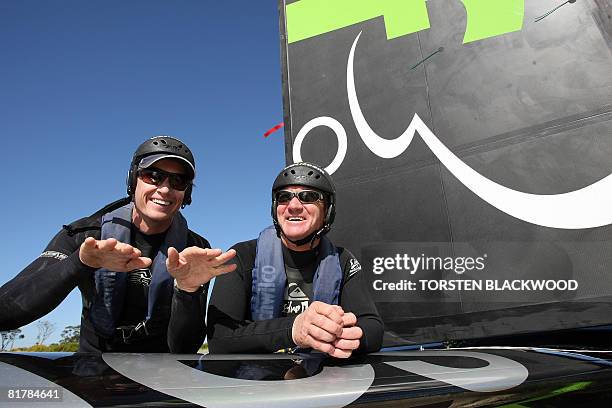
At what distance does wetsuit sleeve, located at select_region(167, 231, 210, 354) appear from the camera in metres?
1.81

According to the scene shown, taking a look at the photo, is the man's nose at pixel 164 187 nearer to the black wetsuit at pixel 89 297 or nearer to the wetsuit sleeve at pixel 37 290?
the black wetsuit at pixel 89 297

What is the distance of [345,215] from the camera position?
3.40 metres

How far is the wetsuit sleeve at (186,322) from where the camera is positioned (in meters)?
1.81

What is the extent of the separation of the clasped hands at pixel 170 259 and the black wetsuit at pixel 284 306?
10.8 inches

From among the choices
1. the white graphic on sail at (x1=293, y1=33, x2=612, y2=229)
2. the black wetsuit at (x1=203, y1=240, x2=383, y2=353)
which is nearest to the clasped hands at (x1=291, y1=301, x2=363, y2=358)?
the black wetsuit at (x1=203, y1=240, x2=383, y2=353)

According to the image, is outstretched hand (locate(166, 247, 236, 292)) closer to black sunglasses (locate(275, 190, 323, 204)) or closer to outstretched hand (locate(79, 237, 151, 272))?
outstretched hand (locate(79, 237, 151, 272))

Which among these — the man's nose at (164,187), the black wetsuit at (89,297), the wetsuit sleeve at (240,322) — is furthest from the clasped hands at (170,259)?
the man's nose at (164,187)

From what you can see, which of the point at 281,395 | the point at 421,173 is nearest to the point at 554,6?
the point at 421,173

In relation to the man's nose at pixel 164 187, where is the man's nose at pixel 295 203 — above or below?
below

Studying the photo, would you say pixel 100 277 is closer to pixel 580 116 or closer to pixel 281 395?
pixel 281 395

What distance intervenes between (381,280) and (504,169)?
3.20ft

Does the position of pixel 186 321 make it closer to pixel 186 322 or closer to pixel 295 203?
pixel 186 322

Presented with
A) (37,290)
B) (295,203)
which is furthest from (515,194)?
(37,290)

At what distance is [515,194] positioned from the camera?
278 cm
